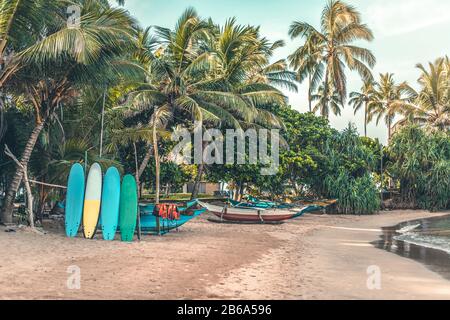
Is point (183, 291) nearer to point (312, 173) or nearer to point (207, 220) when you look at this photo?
point (207, 220)

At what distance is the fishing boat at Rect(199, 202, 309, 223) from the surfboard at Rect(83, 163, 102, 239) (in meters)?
7.18

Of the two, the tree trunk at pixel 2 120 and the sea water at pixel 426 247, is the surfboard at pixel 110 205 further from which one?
the sea water at pixel 426 247

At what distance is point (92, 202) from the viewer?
11938 millimetres

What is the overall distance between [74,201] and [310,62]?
70.0 feet

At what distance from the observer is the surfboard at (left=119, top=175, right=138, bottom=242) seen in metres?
11.8

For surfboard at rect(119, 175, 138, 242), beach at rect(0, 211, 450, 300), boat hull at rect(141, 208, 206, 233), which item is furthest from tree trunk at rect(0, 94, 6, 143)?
boat hull at rect(141, 208, 206, 233)

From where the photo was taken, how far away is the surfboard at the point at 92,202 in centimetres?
1181

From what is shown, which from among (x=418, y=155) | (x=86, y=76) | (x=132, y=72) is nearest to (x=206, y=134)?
(x=132, y=72)

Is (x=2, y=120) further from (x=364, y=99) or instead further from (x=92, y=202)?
(x=364, y=99)

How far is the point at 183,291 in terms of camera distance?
6.28 metres

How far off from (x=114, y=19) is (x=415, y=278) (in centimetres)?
1055

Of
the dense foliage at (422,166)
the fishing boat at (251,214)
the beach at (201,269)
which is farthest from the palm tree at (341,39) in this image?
the beach at (201,269)

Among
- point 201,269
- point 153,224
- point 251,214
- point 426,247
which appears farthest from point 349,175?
point 201,269

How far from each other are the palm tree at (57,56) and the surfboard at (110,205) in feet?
8.34
